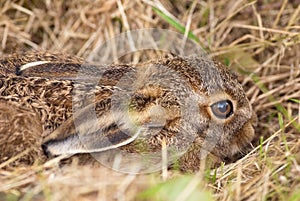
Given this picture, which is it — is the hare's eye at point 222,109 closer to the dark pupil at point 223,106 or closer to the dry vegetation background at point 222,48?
the dark pupil at point 223,106

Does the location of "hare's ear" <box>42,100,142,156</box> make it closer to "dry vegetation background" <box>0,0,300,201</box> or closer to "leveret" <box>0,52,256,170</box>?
"leveret" <box>0,52,256,170</box>

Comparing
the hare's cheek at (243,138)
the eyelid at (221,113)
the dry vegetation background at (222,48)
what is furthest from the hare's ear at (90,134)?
the hare's cheek at (243,138)

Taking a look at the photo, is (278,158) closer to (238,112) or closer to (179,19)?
(238,112)

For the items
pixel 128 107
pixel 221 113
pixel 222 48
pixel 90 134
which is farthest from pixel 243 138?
pixel 90 134

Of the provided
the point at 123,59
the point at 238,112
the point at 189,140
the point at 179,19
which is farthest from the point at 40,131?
the point at 179,19

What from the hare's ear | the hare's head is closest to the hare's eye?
the hare's head

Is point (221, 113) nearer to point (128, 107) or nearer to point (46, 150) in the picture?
point (128, 107)
